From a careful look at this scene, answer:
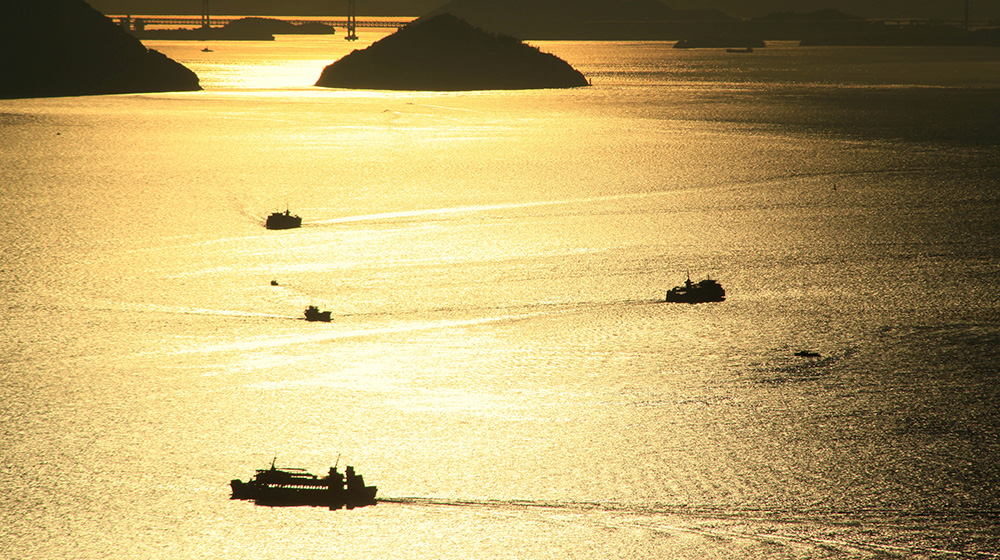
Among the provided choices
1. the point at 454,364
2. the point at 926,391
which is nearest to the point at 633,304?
the point at 454,364

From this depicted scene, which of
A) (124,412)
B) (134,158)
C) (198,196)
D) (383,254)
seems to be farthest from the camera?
(134,158)

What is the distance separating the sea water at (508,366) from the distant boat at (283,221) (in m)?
A: 0.36

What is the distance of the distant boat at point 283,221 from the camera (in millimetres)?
19828

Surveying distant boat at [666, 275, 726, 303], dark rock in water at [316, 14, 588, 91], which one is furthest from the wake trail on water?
dark rock in water at [316, 14, 588, 91]

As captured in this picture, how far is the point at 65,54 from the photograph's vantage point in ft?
248

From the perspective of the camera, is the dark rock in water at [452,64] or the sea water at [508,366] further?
the dark rock in water at [452,64]

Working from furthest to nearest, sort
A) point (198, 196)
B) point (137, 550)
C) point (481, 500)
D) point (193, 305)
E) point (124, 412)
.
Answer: point (198, 196) → point (193, 305) → point (124, 412) → point (481, 500) → point (137, 550)

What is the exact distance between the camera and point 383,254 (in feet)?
56.5

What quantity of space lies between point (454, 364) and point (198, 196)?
594 inches

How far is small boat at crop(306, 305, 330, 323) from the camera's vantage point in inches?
508

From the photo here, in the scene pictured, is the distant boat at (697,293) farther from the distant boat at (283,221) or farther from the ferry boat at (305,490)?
the distant boat at (283,221)

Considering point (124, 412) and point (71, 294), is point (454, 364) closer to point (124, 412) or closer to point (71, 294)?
point (124, 412)

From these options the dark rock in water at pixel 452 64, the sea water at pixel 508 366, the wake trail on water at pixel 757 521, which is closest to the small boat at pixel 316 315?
the sea water at pixel 508 366

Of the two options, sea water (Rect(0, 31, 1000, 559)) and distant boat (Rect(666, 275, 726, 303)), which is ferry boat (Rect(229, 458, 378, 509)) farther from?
distant boat (Rect(666, 275, 726, 303))
